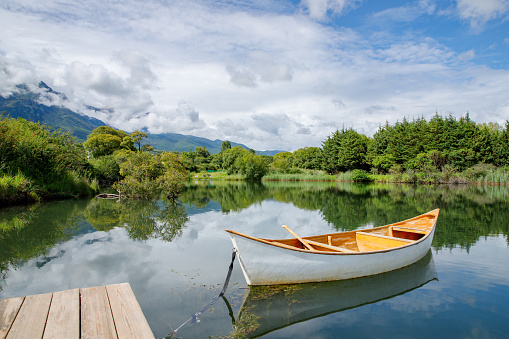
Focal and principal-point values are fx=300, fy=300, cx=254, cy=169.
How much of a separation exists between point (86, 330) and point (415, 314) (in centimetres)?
497

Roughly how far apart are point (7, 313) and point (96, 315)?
952 mm

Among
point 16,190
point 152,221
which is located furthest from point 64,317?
point 16,190

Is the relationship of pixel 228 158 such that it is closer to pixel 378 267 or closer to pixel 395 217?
pixel 395 217

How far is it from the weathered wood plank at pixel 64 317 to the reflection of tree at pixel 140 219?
21.0ft

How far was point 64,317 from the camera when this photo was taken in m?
3.16

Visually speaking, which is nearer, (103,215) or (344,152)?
(103,215)

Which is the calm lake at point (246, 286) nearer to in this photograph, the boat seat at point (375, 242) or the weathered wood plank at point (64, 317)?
the boat seat at point (375, 242)

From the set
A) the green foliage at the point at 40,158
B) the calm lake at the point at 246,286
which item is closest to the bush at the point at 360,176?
the calm lake at the point at 246,286

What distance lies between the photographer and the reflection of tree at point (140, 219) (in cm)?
1083

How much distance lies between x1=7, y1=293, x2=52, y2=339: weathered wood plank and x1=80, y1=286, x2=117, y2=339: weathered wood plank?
0.36m

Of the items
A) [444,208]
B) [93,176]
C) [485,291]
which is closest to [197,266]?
[485,291]

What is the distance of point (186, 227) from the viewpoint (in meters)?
11.9

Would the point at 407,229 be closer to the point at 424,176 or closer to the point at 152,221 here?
the point at 152,221

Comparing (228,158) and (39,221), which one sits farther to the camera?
(228,158)
